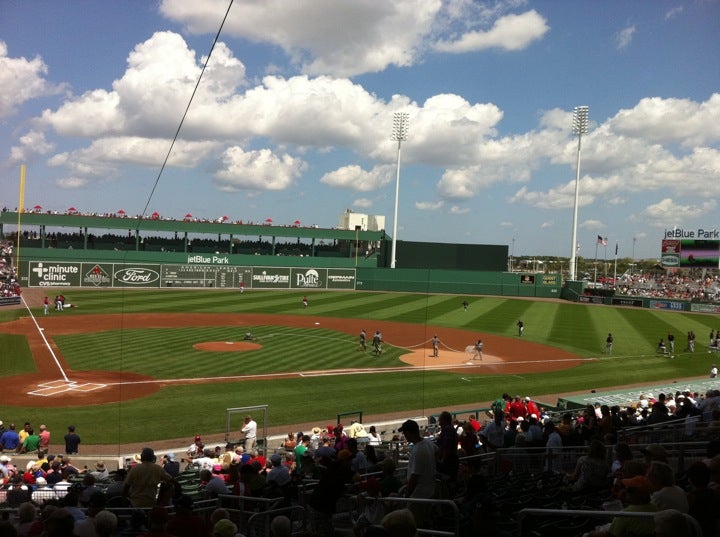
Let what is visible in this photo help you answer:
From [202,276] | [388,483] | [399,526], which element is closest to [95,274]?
[202,276]

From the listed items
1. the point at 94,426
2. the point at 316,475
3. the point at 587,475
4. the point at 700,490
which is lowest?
the point at 94,426

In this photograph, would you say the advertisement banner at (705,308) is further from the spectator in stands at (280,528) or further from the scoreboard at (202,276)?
the spectator in stands at (280,528)

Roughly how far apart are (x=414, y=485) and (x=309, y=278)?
58.2 m

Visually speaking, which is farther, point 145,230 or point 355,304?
point 145,230

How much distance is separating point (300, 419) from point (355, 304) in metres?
33.9

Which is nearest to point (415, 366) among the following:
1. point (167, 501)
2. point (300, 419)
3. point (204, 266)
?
point (300, 419)

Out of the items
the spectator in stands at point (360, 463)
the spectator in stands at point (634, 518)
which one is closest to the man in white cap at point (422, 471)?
the spectator in stands at point (634, 518)

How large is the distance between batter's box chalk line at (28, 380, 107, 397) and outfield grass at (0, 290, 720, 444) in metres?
1.13

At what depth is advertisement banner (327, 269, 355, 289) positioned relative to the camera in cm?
6494

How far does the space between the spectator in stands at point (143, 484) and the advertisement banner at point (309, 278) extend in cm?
5557

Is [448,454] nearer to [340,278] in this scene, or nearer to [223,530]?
[223,530]

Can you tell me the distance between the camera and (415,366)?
29.0 meters

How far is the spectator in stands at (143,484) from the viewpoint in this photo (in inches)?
289

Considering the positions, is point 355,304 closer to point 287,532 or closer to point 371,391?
point 371,391
